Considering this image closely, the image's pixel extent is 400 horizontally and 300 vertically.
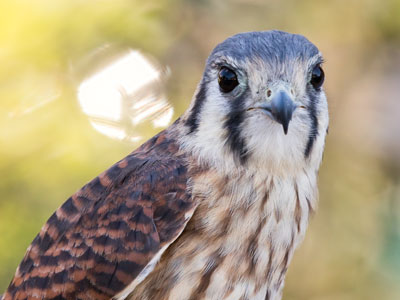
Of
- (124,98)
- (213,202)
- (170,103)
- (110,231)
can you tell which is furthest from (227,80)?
(170,103)

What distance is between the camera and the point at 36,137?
169 inches

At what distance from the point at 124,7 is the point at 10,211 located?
1.41 metres

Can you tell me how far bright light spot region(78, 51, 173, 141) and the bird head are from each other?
1176 mm

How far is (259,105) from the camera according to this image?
2590mm

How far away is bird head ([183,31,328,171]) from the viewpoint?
2.63 metres

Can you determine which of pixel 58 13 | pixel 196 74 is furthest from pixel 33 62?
pixel 196 74

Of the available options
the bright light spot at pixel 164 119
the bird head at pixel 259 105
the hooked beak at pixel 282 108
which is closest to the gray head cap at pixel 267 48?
the bird head at pixel 259 105

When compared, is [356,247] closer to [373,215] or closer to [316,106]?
[373,215]

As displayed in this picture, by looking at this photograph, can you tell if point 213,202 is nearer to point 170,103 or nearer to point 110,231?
point 110,231

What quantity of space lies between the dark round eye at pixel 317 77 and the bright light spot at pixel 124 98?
1303 millimetres

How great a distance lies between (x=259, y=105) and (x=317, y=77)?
309 mm

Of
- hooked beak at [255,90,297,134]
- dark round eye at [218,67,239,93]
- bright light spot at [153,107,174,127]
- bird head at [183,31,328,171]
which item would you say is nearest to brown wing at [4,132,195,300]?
bird head at [183,31,328,171]

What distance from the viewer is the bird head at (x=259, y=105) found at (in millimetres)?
2631

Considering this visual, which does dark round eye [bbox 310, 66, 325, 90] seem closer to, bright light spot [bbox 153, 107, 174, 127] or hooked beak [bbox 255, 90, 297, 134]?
hooked beak [bbox 255, 90, 297, 134]
